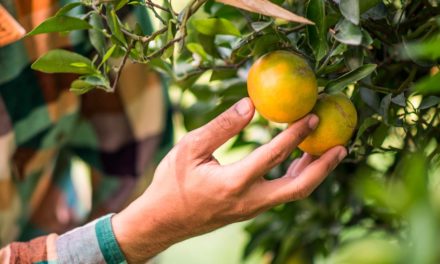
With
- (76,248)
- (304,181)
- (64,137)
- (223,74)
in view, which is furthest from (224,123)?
(64,137)

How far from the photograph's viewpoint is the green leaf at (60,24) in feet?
2.61

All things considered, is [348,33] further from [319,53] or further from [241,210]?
[241,210]

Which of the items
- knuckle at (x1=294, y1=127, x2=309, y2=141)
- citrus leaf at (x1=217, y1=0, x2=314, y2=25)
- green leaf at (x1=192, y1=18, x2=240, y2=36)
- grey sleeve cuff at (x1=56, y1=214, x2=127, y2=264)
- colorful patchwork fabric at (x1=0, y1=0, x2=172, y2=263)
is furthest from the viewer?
colorful patchwork fabric at (x1=0, y1=0, x2=172, y2=263)

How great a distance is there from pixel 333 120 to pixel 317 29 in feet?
0.32

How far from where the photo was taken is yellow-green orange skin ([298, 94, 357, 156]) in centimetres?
77

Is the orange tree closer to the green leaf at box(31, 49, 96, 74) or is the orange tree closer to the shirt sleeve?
the green leaf at box(31, 49, 96, 74)

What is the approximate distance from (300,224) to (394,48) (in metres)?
0.53

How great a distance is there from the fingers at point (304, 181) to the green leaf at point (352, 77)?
0.08 metres

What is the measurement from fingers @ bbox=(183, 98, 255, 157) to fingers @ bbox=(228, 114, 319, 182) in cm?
4

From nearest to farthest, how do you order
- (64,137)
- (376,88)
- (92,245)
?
(376,88) → (92,245) → (64,137)

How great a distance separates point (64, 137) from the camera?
160 cm

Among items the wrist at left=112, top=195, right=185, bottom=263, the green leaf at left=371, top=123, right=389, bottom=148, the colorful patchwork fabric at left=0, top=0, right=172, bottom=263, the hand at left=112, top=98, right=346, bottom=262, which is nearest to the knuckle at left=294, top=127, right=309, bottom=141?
the hand at left=112, top=98, right=346, bottom=262

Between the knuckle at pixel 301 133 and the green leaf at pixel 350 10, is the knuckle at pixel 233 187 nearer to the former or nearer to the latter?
the knuckle at pixel 301 133

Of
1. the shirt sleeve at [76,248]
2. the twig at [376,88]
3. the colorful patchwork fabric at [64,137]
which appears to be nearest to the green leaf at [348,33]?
the twig at [376,88]
